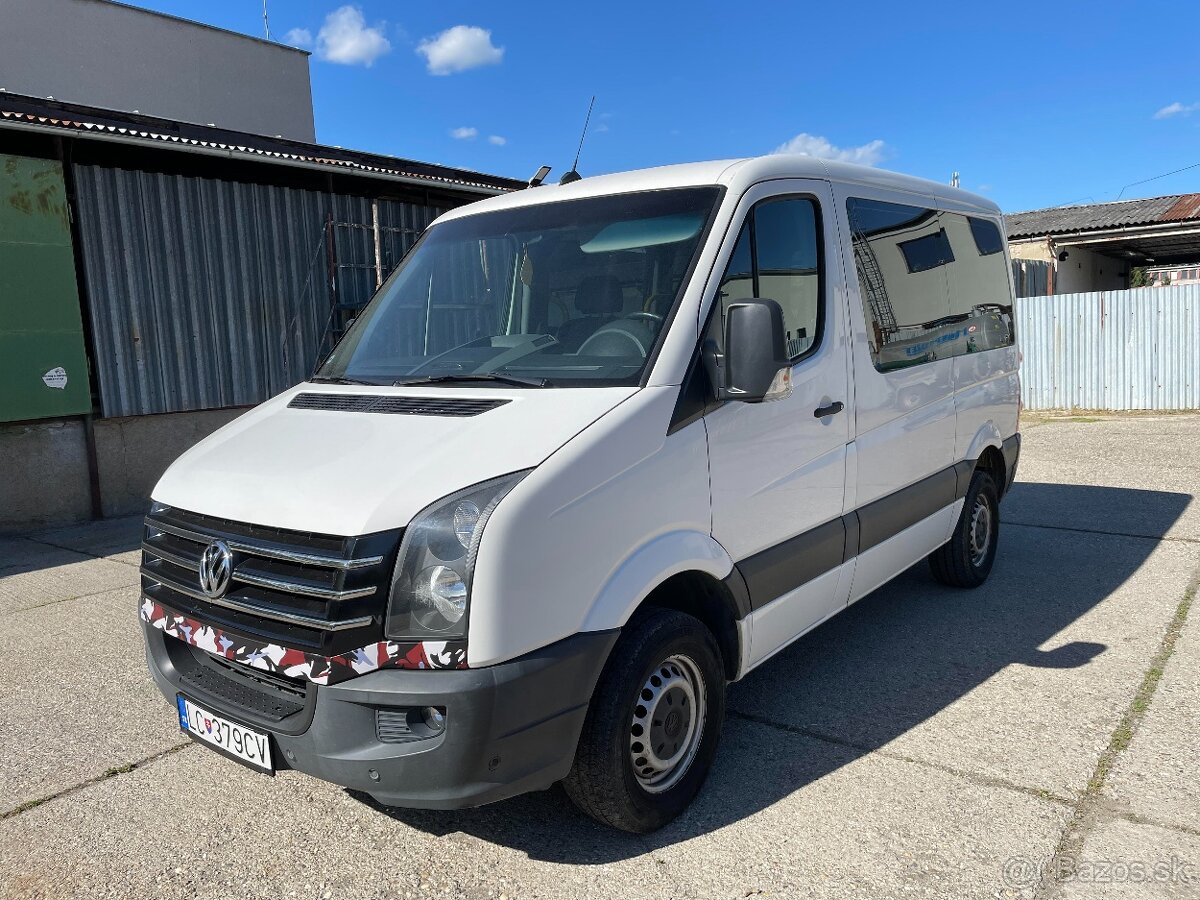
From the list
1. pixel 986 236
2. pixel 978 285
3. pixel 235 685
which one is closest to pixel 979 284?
pixel 978 285

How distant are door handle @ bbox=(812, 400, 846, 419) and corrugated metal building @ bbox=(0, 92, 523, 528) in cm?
468

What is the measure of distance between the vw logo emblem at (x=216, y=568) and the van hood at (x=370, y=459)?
0.10m

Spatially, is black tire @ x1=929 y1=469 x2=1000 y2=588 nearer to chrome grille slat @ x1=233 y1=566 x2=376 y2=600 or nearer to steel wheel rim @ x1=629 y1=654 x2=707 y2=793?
steel wheel rim @ x1=629 y1=654 x2=707 y2=793

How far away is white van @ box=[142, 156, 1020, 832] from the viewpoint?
2363 millimetres

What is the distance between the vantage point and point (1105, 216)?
64.1 feet

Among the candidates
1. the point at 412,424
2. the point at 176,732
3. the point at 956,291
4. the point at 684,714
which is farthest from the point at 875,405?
the point at 176,732

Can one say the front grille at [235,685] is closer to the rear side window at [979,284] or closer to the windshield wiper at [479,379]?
the windshield wiper at [479,379]

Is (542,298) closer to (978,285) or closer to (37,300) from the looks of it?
(978,285)

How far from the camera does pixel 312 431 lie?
3.00 meters

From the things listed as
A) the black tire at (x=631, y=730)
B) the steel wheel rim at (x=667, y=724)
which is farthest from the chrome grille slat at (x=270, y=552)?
the steel wheel rim at (x=667, y=724)

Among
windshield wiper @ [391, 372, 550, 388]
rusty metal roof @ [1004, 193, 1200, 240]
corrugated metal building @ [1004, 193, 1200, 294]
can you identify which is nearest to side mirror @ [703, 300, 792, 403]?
windshield wiper @ [391, 372, 550, 388]

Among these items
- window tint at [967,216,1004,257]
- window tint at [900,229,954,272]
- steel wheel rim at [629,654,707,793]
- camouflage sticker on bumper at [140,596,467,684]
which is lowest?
steel wheel rim at [629,654,707,793]

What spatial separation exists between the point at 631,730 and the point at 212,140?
8.65m

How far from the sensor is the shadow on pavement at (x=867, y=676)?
2998 mm
